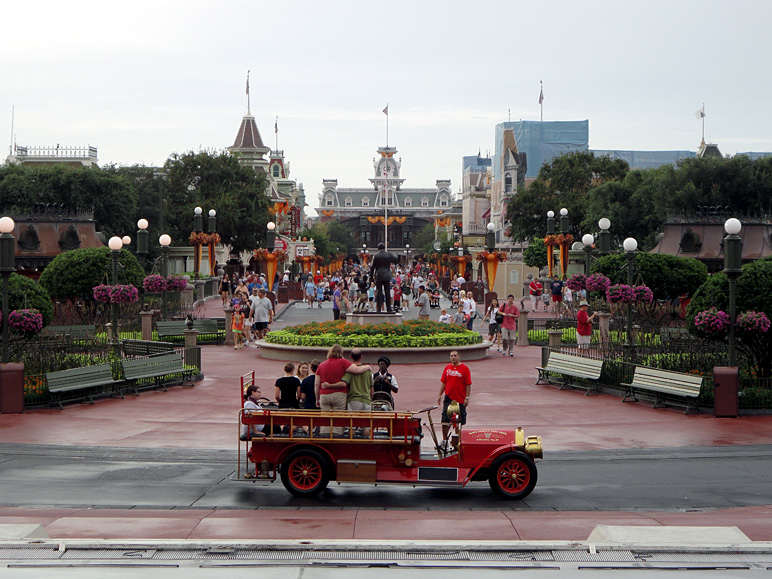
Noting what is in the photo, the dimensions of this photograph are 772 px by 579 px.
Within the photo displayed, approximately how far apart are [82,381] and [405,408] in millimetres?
6212

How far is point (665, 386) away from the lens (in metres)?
17.6

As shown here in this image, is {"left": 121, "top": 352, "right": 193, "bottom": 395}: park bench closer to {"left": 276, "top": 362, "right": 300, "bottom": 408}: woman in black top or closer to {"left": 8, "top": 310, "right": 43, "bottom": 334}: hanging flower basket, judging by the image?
{"left": 8, "top": 310, "right": 43, "bottom": 334}: hanging flower basket

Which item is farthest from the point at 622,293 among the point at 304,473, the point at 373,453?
the point at 304,473

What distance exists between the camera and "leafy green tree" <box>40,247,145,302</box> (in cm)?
3334

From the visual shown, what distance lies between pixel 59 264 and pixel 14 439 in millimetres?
20441

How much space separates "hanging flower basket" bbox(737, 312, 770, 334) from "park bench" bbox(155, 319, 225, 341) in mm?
16677

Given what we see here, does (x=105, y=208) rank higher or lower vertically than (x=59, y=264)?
higher

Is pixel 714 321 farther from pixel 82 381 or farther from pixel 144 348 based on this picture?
pixel 144 348

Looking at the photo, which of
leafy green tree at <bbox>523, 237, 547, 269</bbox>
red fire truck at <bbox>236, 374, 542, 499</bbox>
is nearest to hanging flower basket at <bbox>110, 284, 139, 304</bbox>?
red fire truck at <bbox>236, 374, 542, 499</bbox>

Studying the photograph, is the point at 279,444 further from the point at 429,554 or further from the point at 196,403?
the point at 196,403

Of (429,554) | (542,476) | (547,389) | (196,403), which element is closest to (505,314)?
(547,389)

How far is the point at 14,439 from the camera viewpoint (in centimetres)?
1462

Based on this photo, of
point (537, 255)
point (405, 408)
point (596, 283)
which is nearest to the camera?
point (405, 408)

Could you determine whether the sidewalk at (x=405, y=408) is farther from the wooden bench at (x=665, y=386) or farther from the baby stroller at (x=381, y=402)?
the baby stroller at (x=381, y=402)
